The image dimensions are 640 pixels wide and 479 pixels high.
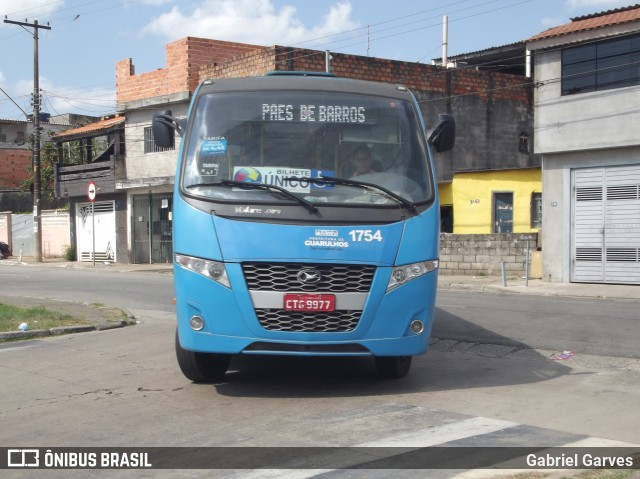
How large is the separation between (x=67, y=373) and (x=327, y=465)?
4529 millimetres

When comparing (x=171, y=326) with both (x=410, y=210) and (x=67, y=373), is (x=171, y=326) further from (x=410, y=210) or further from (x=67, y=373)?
(x=410, y=210)

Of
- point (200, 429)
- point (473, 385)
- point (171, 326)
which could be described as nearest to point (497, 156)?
point (171, 326)

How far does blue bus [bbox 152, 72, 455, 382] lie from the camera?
22.0 feet

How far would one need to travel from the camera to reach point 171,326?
12398 millimetres

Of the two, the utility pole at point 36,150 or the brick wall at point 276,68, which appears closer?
the brick wall at point 276,68

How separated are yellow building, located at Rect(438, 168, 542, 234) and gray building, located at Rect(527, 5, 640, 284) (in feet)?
14.0

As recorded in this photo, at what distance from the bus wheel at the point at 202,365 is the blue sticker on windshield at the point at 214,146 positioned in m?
1.82

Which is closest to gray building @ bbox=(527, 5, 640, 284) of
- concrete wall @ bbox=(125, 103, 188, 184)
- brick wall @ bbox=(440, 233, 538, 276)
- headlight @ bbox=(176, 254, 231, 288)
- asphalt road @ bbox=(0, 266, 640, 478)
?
brick wall @ bbox=(440, 233, 538, 276)

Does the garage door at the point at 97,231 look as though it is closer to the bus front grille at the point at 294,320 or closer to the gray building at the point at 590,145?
the gray building at the point at 590,145

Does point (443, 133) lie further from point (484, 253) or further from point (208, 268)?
point (484, 253)

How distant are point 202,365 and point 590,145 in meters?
14.5

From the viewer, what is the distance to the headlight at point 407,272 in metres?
6.81

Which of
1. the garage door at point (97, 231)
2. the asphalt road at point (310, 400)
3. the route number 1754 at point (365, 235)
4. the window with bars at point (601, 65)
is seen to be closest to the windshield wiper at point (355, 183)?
the route number 1754 at point (365, 235)

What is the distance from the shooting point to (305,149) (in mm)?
7355
